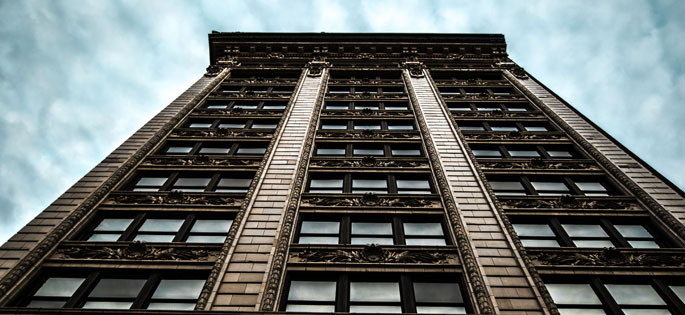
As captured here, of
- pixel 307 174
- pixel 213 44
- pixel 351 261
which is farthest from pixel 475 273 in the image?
pixel 213 44

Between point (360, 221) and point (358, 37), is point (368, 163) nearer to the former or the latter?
point (360, 221)

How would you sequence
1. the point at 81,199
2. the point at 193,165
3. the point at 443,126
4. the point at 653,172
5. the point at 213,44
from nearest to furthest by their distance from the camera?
the point at 81,199 < the point at 653,172 < the point at 193,165 < the point at 443,126 < the point at 213,44

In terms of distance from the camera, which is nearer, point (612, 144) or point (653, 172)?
point (653, 172)

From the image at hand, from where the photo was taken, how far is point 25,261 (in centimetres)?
1245

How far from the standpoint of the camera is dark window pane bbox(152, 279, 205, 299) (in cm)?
1225

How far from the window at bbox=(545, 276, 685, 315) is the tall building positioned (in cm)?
5

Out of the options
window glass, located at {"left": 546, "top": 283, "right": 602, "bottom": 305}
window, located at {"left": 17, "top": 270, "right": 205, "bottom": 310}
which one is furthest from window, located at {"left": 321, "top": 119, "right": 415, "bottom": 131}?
window, located at {"left": 17, "top": 270, "right": 205, "bottom": 310}

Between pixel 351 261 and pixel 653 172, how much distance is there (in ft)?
45.7

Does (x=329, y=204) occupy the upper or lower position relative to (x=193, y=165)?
lower

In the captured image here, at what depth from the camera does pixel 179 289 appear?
12.5 meters

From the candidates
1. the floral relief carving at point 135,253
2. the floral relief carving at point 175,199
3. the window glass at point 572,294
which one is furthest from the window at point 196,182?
the window glass at point 572,294

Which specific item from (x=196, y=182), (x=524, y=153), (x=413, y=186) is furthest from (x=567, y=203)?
(x=196, y=182)

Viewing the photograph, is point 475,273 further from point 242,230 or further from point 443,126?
point 443,126

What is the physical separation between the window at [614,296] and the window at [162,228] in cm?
1109
